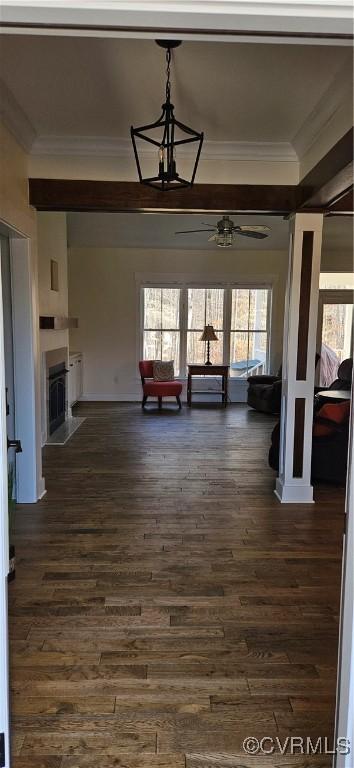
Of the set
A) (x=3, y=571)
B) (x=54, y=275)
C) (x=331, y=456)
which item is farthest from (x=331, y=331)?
(x=3, y=571)

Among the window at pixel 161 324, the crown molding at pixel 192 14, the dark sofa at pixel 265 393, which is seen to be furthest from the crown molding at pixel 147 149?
the window at pixel 161 324

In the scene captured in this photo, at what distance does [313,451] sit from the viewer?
4449mm

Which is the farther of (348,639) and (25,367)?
(25,367)

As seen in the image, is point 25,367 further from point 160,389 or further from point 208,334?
point 208,334

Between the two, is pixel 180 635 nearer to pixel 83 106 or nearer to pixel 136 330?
pixel 83 106

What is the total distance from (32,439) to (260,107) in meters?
2.95

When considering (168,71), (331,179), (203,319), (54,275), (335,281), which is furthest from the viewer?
(203,319)

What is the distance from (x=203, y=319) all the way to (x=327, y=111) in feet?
20.2

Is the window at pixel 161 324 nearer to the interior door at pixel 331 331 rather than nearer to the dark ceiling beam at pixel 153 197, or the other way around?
the interior door at pixel 331 331

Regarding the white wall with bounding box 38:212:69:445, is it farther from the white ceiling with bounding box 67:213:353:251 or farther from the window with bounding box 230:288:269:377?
the window with bounding box 230:288:269:377

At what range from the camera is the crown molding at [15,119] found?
2879mm

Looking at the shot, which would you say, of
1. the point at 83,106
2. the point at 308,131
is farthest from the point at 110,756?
the point at 308,131

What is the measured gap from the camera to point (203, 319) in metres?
9.06

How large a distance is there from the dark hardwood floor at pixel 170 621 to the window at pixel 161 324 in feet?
15.3
